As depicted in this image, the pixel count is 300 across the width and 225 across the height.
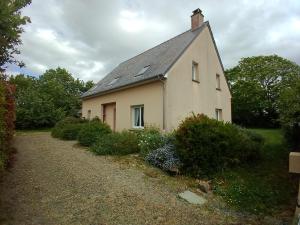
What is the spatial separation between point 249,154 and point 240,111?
22.2 metres

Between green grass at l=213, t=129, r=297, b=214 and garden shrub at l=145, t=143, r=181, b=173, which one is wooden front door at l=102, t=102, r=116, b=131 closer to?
garden shrub at l=145, t=143, r=181, b=173

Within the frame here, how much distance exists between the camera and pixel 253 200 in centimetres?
681

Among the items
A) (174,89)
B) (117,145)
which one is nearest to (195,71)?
(174,89)

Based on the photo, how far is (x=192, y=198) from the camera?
6.64 metres

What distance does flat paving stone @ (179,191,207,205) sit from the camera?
6.47 metres

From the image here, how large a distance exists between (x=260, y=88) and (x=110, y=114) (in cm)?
2081

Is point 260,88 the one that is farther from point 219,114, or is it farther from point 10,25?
point 10,25

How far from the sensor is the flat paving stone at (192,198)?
6.47 m

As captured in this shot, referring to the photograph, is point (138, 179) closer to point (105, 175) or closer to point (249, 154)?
point (105, 175)

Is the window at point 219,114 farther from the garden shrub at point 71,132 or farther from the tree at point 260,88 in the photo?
the tree at point 260,88

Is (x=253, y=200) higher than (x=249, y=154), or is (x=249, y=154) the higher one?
(x=249, y=154)

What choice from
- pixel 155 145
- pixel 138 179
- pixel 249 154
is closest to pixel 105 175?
pixel 138 179

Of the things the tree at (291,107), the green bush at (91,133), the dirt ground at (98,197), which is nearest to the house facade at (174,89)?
the green bush at (91,133)

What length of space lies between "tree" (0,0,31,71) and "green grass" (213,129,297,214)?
9333 millimetres
